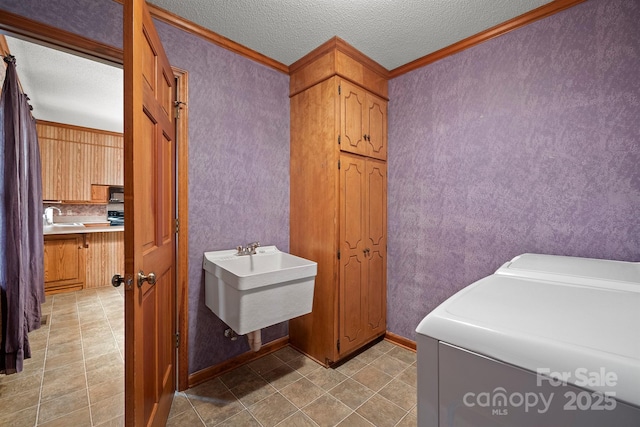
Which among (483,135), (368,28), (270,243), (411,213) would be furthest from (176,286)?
(483,135)

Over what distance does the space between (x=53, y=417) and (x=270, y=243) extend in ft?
5.54

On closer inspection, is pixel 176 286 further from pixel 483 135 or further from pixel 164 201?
pixel 483 135

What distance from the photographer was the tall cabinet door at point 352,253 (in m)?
2.09

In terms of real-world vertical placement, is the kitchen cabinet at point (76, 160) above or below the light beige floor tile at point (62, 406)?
above

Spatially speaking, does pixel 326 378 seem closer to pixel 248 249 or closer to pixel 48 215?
pixel 248 249

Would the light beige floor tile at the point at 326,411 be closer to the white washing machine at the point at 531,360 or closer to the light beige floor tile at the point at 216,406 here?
the light beige floor tile at the point at 216,406

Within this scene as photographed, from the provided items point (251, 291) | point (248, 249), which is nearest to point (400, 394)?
point (251, 291)

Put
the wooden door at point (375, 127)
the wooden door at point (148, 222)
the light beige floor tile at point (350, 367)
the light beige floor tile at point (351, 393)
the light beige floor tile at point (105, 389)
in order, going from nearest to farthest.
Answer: the wooden door at point (148, 222)
the light beige floor tile at point (351, 393)
the light beige floor tile at point (105, 389)
the light beige floor tile at point (350, 367)
the wooden door at point (375, 127)

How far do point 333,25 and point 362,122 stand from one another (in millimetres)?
718

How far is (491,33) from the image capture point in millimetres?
1856

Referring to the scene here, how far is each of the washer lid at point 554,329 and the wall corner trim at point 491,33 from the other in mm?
1734

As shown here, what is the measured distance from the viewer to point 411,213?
2324 mm

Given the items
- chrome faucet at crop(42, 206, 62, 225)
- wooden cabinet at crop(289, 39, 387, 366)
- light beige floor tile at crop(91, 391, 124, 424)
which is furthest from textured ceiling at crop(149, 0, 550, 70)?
chrome faucet at crop(42, 206, 62, 225)

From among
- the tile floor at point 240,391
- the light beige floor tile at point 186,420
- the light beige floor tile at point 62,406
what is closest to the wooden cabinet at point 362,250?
the tile floor at point 240,391
